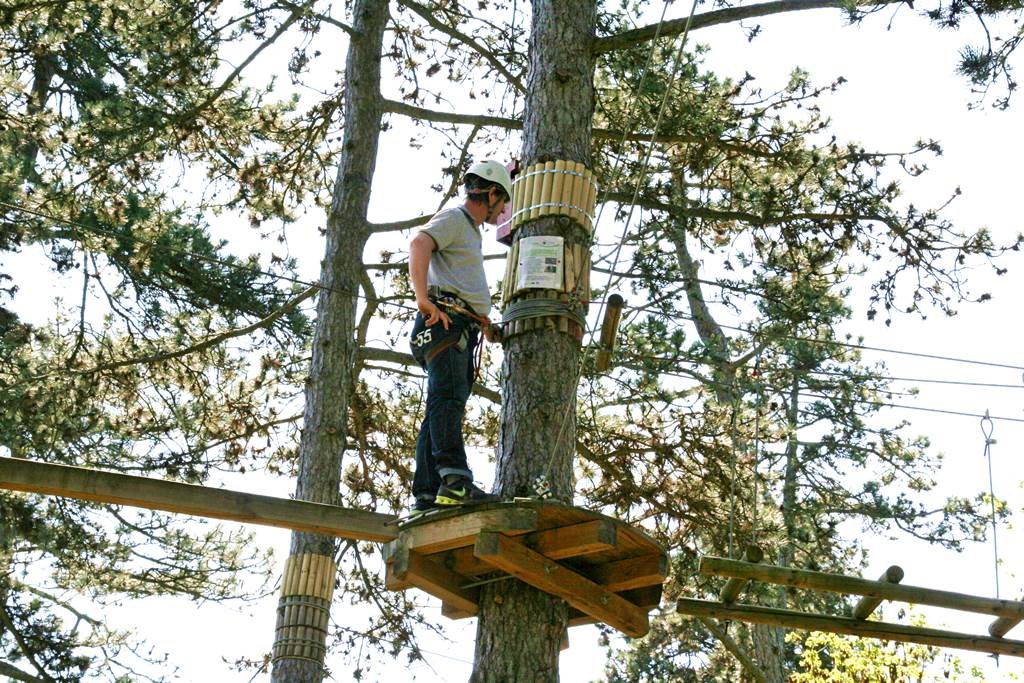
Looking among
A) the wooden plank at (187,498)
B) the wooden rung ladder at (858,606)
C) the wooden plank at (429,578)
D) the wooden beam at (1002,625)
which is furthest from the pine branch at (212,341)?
the wooden beam at (1002,625)

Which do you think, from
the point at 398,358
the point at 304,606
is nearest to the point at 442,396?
the point at 304,606

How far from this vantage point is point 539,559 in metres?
4.93

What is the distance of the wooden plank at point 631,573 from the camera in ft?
16.7

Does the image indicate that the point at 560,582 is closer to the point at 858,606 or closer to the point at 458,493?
the point at 458,493

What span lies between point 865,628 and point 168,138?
6693 mm

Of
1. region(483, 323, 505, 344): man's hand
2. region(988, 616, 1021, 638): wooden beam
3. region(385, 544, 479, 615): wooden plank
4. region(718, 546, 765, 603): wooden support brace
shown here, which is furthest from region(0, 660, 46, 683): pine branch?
region(988, 616, 1021, 638): wooden beam

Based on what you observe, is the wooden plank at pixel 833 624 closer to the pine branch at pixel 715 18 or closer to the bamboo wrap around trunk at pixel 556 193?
the bamboo wrap around trunk at pixel 556 193

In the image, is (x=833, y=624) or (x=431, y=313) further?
(x=833, y=624)

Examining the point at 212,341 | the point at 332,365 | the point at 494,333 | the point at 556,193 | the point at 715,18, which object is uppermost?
the point at 715,18

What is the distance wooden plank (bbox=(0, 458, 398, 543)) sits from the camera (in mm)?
5180

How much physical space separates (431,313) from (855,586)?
205 centimetres

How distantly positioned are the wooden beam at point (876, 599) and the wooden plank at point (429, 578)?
5.46 feet

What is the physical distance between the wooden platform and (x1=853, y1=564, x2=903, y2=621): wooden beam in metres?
0.95

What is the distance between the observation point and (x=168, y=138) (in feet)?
33.8
